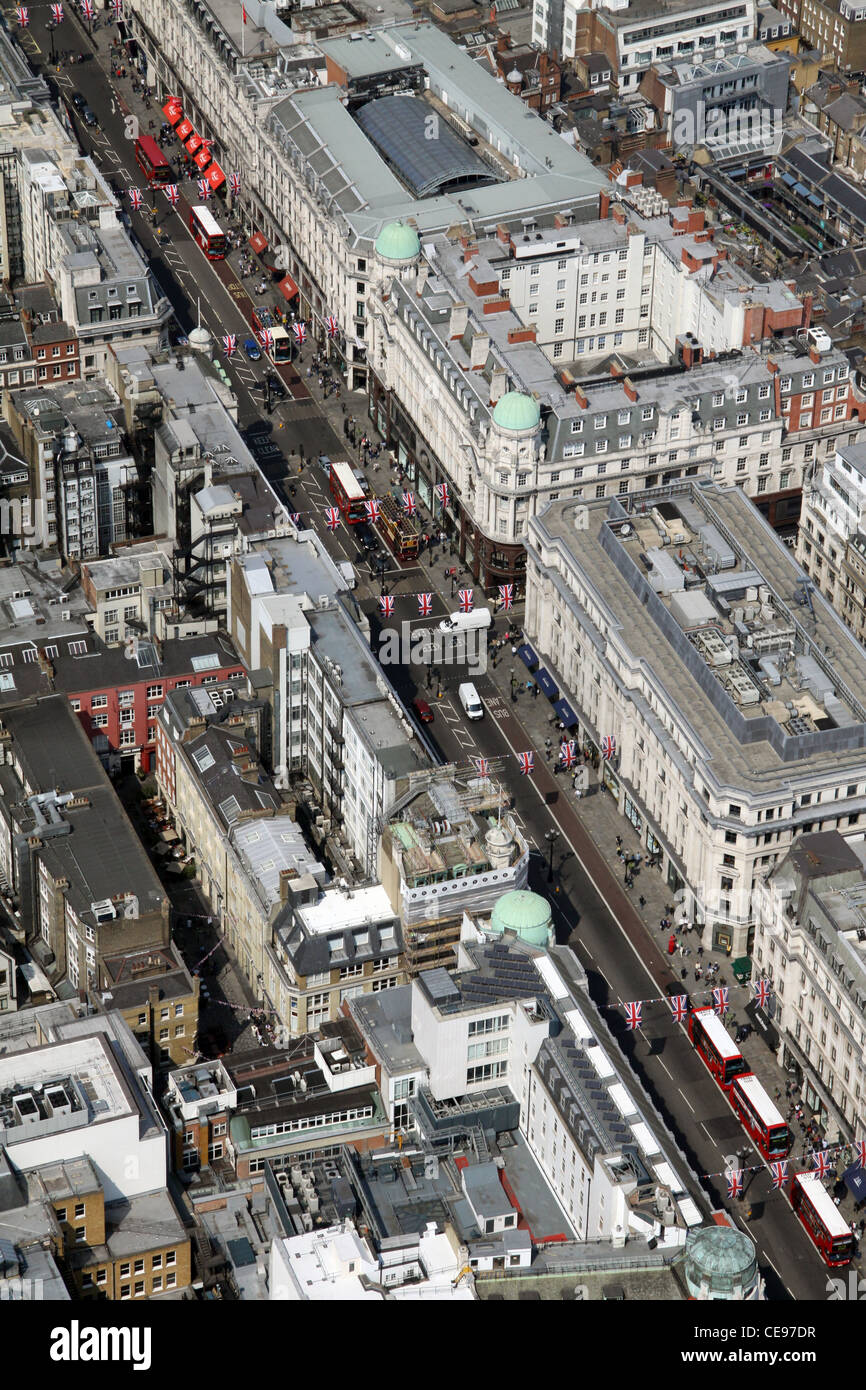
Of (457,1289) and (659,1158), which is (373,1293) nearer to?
(457,1289)

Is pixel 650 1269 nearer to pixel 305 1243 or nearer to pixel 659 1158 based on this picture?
pixel 659 1158
